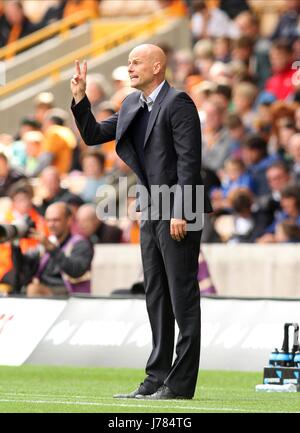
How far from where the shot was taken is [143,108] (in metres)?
11.0

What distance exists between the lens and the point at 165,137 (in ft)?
35.4

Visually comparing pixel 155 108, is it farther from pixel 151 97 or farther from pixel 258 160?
pixel 258 160

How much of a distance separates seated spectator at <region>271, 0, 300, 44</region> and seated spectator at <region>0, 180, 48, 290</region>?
5.22 m

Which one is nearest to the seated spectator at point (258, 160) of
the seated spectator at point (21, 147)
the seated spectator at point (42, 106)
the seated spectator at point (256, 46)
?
the seated spectator at point (256, 46)

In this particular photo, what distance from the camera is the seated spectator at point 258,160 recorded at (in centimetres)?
1922

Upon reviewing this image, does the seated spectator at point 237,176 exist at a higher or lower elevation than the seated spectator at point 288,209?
Result: higher

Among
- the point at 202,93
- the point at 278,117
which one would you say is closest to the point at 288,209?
the point at 278,117

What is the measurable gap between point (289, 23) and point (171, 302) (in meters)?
13.0

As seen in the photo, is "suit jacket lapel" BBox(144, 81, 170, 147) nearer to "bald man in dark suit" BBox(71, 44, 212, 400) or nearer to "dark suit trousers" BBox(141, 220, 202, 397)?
"bald man in dark suit" BBox(71, 44, 212, 400)

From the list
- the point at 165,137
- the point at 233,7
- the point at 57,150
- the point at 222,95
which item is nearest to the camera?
the point at 165,137

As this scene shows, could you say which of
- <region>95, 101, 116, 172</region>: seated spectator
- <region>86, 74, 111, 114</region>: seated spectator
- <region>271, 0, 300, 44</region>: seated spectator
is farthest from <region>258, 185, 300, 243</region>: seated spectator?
<region>86, 74, 111, 114</region>: seated spectator

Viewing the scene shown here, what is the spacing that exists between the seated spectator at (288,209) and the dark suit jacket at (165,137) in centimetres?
656

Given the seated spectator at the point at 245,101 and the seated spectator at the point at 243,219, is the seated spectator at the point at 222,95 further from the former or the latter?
the seated spectator at the point at 243,219

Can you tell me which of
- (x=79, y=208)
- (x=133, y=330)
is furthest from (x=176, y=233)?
(x=79, y=208)
